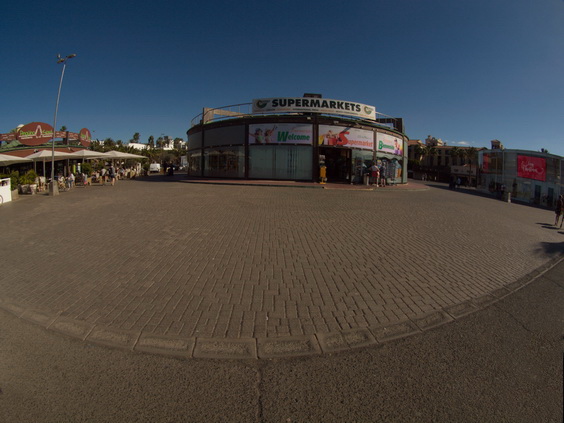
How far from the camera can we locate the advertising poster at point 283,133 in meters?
23.7

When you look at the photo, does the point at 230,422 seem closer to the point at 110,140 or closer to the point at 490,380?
the point at 490,380

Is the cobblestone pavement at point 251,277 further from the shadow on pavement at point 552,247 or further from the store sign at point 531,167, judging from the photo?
the store sign at point 531,167

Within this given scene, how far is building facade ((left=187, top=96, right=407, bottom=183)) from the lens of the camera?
78.0ft

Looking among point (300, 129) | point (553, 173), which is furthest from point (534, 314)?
point (553, 173)

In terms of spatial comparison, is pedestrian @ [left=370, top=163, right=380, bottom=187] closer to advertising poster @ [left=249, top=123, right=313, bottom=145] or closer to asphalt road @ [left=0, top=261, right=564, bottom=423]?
advertising poster @ [left=249, top=123, right=313, bottom=145]

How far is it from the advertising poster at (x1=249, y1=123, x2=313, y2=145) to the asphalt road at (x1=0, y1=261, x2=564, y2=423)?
2181cm

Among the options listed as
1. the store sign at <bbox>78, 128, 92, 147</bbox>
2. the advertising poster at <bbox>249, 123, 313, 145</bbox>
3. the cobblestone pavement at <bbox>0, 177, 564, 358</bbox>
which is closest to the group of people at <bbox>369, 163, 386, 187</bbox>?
the advertising poster at <bbox>249, 123, 313, 145</bbox>

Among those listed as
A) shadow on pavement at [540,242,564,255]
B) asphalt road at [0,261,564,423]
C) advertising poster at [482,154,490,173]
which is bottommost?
asphalt road at [0,261,564,423]

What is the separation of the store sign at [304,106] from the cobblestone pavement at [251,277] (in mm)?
16725

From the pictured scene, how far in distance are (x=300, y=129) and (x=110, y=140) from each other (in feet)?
264

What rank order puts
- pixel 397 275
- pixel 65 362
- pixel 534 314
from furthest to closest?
1. pixel 397 275
2. pixel 534 314
3. pixel 65 362

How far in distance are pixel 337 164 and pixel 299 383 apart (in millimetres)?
26137

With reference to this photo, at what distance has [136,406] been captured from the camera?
2.30 m

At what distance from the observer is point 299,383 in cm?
257
